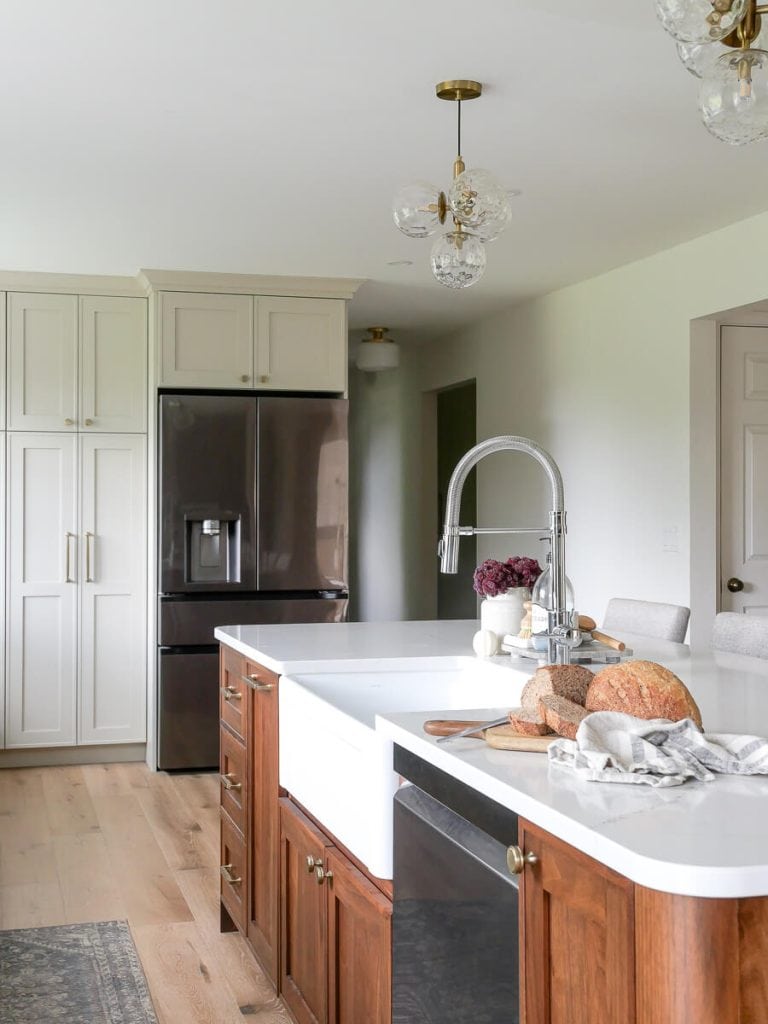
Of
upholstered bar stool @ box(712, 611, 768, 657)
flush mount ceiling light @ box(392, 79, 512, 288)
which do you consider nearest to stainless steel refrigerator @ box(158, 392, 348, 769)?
flush mount ceiling light @ box(392, 79, 512, 288)

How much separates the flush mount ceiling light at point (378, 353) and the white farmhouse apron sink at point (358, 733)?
4.71 m

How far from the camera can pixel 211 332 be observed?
217 inches

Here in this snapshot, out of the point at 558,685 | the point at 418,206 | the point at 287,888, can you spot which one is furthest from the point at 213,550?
the point at 558,685

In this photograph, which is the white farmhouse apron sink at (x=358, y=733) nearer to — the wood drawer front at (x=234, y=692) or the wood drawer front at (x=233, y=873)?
the wood drawer front at (x=234, y=692)

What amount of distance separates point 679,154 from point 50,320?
10.4ft

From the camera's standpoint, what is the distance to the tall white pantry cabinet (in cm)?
549

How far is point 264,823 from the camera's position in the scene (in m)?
2.70

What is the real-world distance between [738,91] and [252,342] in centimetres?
423

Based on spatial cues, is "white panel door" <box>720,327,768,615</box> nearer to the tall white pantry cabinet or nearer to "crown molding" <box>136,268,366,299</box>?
"crown molding" <box>136,268,366,299</box>

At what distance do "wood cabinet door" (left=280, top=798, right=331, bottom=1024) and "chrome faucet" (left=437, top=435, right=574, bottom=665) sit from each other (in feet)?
1.88

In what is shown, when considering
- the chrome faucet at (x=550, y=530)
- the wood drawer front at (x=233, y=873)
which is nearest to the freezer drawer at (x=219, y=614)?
the wood drawer front at (x=233, y=873)

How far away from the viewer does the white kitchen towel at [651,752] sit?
1274mm

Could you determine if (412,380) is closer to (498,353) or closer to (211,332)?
(498,353)

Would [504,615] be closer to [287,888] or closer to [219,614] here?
[287,888]
